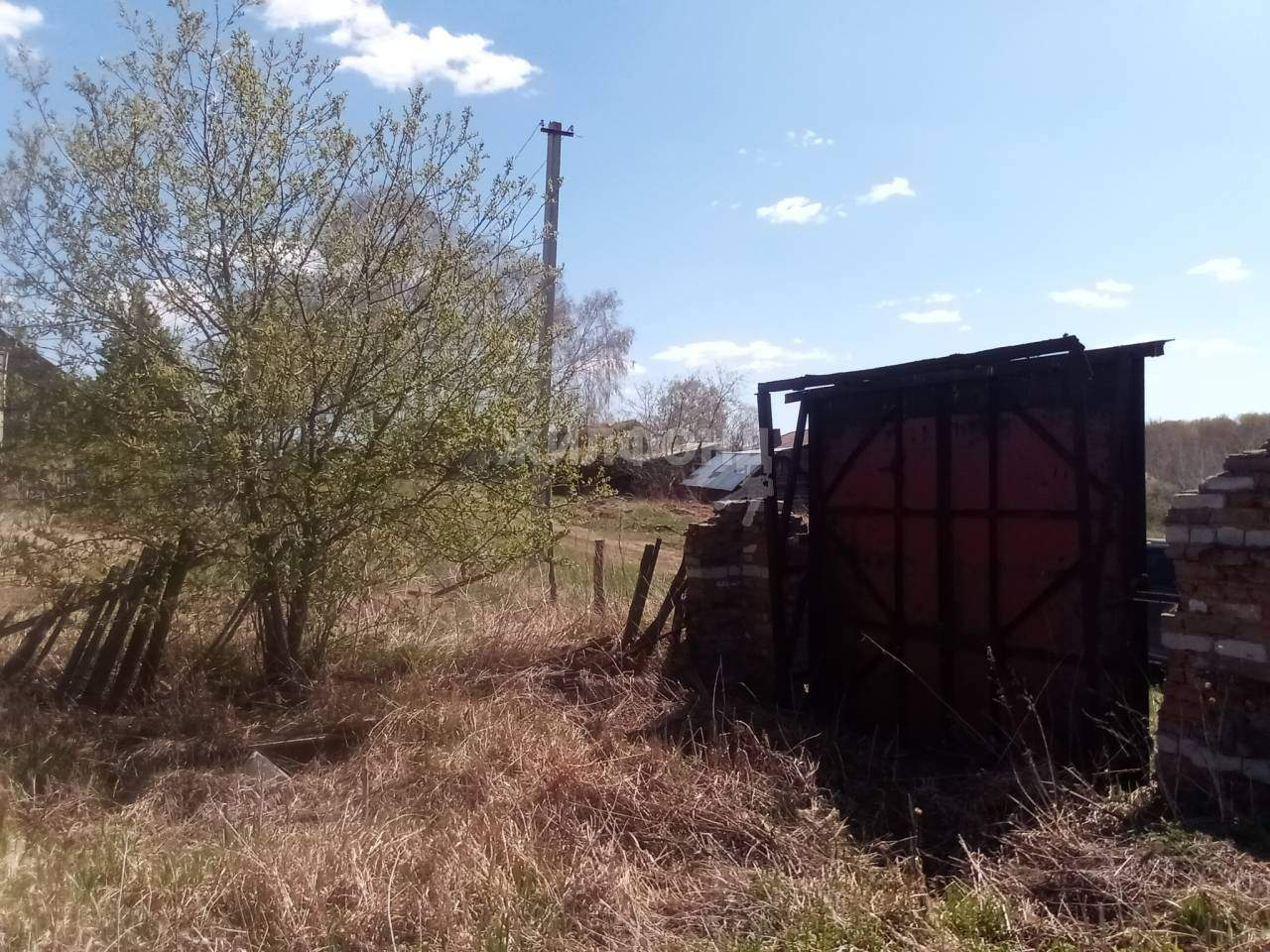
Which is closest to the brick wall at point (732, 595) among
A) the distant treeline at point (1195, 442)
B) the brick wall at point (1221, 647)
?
the brick wall at point (1221, 647)

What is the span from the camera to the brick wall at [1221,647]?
468 centimetres

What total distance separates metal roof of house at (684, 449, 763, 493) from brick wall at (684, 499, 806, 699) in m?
20.3

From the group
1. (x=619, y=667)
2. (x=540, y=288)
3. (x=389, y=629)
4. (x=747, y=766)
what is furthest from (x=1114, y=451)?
(x=389, y=629)

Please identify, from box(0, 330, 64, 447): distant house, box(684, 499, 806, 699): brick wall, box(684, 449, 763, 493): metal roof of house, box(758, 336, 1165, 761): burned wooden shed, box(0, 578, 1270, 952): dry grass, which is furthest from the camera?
box(684, 449, 763, 493): metal roof of house

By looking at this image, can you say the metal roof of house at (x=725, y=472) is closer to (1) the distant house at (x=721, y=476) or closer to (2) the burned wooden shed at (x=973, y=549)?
(1) the distant house at (x=721, y=476)

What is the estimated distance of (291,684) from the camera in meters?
7.38

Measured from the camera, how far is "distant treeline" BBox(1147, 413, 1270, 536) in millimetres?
30141

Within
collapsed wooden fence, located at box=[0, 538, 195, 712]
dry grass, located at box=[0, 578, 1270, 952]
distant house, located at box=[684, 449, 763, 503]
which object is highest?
distant house, located at box=[684, 449, 763, 503]

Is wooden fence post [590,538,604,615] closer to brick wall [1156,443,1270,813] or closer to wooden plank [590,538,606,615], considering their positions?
wooden plank [590,538,606,615]

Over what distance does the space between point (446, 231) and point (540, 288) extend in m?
0.97

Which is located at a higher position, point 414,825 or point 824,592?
point 824,592

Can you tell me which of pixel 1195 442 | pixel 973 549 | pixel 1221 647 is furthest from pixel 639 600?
pixel 1195 442

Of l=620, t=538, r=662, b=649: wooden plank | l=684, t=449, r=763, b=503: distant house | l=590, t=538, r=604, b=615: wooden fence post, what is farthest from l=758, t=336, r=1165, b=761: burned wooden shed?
l=684, t=449, r=763, b=503: distant house

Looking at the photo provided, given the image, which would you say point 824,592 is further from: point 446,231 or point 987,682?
point 446,231
